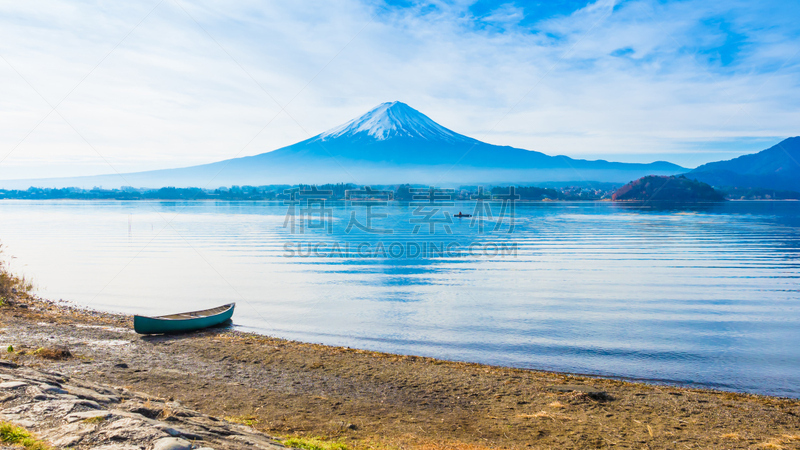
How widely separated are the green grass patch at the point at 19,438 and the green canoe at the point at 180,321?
9.97m

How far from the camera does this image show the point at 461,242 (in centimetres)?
4769

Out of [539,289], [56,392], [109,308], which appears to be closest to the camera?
[56,392]

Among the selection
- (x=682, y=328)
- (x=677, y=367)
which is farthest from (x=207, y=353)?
(x=682, y=328)

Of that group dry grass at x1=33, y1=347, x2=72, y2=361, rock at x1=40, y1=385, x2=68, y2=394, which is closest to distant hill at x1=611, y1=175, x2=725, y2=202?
dry grass at x1=33, y1=347, x2=72, y2=361

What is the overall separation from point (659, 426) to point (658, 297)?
1523cm

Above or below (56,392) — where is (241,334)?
below

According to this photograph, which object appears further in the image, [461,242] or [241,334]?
[461,242]

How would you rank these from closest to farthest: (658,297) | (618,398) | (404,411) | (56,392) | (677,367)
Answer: (56,392)
(404,411)
(618,398)
(677,367)
(658,297)

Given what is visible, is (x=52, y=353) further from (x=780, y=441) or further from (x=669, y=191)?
(x=669, y=191)

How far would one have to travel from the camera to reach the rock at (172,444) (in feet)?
14.9

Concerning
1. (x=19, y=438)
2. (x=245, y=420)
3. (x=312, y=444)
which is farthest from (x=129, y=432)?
(x=245, y=420)

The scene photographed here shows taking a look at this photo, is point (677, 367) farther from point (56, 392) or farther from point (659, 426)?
point (56, 392)

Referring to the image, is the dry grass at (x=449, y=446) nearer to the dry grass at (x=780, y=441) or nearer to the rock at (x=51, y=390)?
the dry grass at (x=780, y=441)

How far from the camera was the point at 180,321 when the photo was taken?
14594 millimetres
